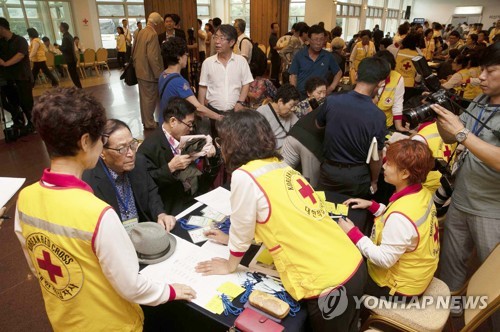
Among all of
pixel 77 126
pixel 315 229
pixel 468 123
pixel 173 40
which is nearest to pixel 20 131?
pixel 173 40

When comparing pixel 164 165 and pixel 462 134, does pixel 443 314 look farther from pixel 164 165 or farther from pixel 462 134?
pixel 164 165

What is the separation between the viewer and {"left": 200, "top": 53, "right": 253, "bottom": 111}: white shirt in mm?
3588

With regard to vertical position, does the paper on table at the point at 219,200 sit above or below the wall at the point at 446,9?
below

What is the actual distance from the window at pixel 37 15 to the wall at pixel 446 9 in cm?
2103

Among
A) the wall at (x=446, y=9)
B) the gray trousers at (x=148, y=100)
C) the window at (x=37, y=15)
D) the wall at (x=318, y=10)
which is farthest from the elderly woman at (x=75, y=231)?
the wall at (x=446, y=9)

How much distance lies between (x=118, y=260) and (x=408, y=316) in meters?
1.32

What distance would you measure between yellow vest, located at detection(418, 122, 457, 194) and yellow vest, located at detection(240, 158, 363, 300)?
132 centimetres

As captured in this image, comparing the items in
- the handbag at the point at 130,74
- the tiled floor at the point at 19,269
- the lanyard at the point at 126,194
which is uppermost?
the handbag at the point at 130,74

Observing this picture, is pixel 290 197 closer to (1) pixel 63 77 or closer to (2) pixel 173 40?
(2) pixel 173 40

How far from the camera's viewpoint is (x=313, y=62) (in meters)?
3.93

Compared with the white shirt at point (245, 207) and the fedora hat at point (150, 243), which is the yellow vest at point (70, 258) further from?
the white shirt at point (245, 207)

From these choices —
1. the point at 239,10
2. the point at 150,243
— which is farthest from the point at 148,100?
the point at 239,10

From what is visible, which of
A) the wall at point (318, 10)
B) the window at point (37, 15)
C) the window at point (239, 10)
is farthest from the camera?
the window at point (239, 10)

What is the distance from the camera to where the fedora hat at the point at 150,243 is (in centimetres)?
146
